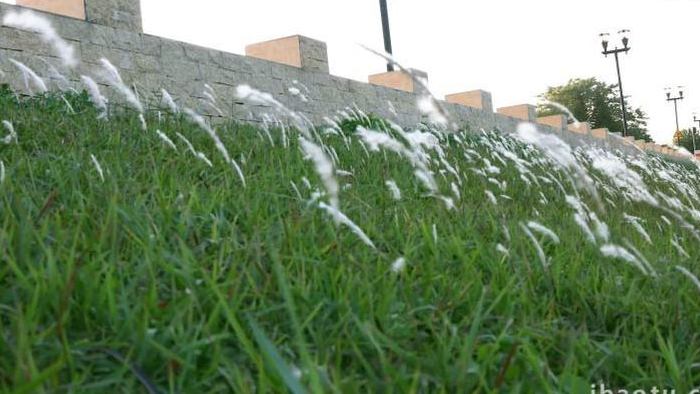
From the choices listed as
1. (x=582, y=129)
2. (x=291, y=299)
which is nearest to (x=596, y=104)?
(x=582, y=129)

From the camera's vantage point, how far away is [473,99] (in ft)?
50.3

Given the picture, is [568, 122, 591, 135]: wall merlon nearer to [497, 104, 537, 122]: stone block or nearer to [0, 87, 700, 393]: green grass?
[497, 104, 537, 122]: stone block

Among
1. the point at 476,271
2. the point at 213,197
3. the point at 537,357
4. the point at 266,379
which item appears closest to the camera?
the point at 266,379

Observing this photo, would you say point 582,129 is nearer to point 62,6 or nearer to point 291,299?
point 62,6

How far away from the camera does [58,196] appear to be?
257cm

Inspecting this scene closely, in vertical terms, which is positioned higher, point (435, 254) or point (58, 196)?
point (58, 196)

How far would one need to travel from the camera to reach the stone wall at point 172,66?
6.45 m

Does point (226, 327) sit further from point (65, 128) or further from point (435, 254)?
point (65, 128)

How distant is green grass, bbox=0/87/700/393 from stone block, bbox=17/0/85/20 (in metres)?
3.92

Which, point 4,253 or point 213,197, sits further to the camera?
point 213,197

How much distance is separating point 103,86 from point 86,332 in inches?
223

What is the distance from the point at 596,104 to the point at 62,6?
240 ft

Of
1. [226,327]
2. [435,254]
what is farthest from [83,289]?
[435,254]

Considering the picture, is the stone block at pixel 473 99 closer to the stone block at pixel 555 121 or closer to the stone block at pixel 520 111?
the stone block at pixel 520 111
